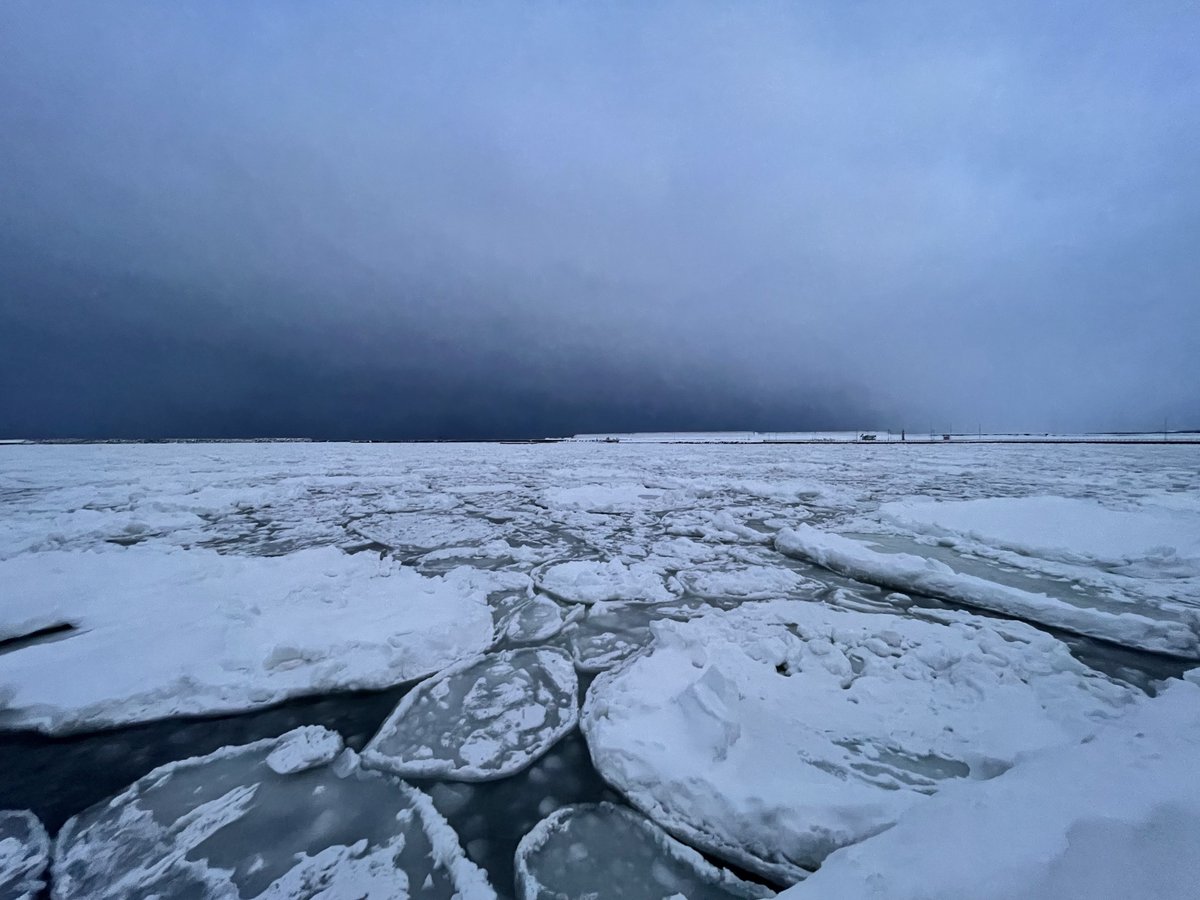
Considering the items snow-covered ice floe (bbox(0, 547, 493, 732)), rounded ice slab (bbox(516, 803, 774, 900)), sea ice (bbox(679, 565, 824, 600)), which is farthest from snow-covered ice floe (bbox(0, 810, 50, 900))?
sea ice (bbox(679, 565, 824, 600))

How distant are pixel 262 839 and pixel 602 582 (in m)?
2.63

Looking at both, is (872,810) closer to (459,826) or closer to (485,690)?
(459,826)

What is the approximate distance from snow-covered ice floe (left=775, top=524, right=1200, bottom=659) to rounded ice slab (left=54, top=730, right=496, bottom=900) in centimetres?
391

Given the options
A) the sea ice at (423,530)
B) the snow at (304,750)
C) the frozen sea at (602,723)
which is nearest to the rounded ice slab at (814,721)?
the frozen sea at (602,723)

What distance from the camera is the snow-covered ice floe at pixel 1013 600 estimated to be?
2.82 meters

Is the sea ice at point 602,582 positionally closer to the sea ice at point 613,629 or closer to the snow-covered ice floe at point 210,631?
the sea ice at point 613,629

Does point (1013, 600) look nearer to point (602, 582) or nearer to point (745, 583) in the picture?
point (745, 583)

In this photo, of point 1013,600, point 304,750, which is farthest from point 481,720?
point 1013,600

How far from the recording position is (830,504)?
7984 mm

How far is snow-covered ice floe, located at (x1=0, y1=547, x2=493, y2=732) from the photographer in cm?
228

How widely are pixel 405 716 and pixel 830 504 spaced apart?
7.71 meters

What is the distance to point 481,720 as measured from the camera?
219 cm

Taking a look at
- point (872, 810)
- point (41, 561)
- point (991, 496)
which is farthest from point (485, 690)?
point (991, 496)

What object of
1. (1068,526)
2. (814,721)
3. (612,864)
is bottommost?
(612,864)
